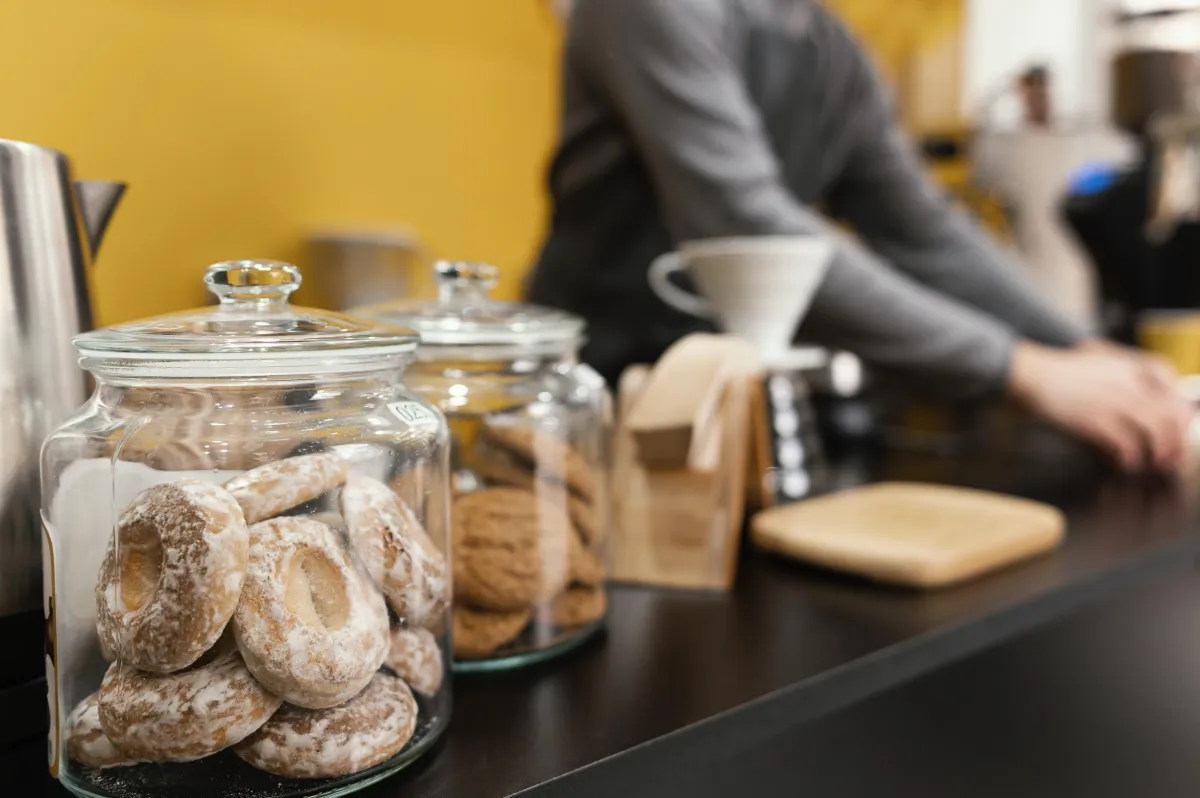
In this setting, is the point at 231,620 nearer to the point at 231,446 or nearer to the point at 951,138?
the point at 231,446

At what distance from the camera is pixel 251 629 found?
1.10 ft

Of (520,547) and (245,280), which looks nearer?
(245,280)

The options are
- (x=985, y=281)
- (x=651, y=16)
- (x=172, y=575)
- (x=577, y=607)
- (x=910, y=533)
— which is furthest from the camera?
(x=985, y=281)

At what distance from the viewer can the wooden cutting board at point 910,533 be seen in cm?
67

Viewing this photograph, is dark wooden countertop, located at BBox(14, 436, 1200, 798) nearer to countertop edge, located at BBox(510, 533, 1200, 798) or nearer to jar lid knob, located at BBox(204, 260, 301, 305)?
countertop edge, located at BBox(510, 533, 1200, 798)

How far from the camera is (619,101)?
1.06 meters

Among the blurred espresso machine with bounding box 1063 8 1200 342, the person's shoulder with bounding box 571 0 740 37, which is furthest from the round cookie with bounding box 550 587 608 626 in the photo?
the blurred espresso machine with bounding box 1063 8 1200 342

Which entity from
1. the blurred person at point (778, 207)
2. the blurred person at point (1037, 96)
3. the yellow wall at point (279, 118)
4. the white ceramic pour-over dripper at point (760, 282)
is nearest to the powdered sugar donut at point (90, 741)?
the yellow wall at point (279, 118)

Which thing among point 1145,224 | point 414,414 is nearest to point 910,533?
point 414,414

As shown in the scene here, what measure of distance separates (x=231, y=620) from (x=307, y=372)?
0.33ft

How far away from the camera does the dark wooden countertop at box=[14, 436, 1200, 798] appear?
0.41 meters

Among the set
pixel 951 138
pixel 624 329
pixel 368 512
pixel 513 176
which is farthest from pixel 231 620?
pixel 951 138

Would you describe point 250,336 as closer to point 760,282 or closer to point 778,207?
point 760,282

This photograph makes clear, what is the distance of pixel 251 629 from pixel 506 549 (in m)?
0.18
